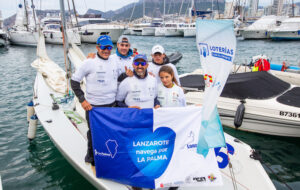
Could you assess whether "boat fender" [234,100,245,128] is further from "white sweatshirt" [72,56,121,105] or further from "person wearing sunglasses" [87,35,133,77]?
"white sweatshirt" [72,56,121,105]

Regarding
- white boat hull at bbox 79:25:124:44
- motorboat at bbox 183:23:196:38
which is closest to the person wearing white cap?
white boat hull at bbox 79:25:124:44

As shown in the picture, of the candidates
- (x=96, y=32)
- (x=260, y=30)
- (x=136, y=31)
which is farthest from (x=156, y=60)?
(x=136, y=31)

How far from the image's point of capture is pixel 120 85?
355 cm

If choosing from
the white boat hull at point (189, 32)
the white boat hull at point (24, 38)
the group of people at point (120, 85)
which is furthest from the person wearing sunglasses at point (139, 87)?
the white boat hull at point (189, 32)

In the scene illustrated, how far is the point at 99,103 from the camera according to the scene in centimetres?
354

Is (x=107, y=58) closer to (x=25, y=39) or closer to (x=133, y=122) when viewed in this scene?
(x=133, y=122)

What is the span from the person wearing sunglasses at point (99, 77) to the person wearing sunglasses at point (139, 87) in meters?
0.21

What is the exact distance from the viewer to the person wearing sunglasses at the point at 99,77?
336 centimetres

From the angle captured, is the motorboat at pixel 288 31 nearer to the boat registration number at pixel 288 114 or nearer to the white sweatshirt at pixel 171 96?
the boat registration number at pixel 288 114

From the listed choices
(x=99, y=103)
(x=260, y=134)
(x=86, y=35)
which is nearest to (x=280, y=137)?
(x=260, y=134)

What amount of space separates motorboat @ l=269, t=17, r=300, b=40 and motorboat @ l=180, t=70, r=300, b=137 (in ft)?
125

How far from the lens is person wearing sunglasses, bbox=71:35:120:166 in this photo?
3.36 meters

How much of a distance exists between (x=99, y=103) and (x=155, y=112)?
37.6 inches

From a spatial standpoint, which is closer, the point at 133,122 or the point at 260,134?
the point at 133,122
